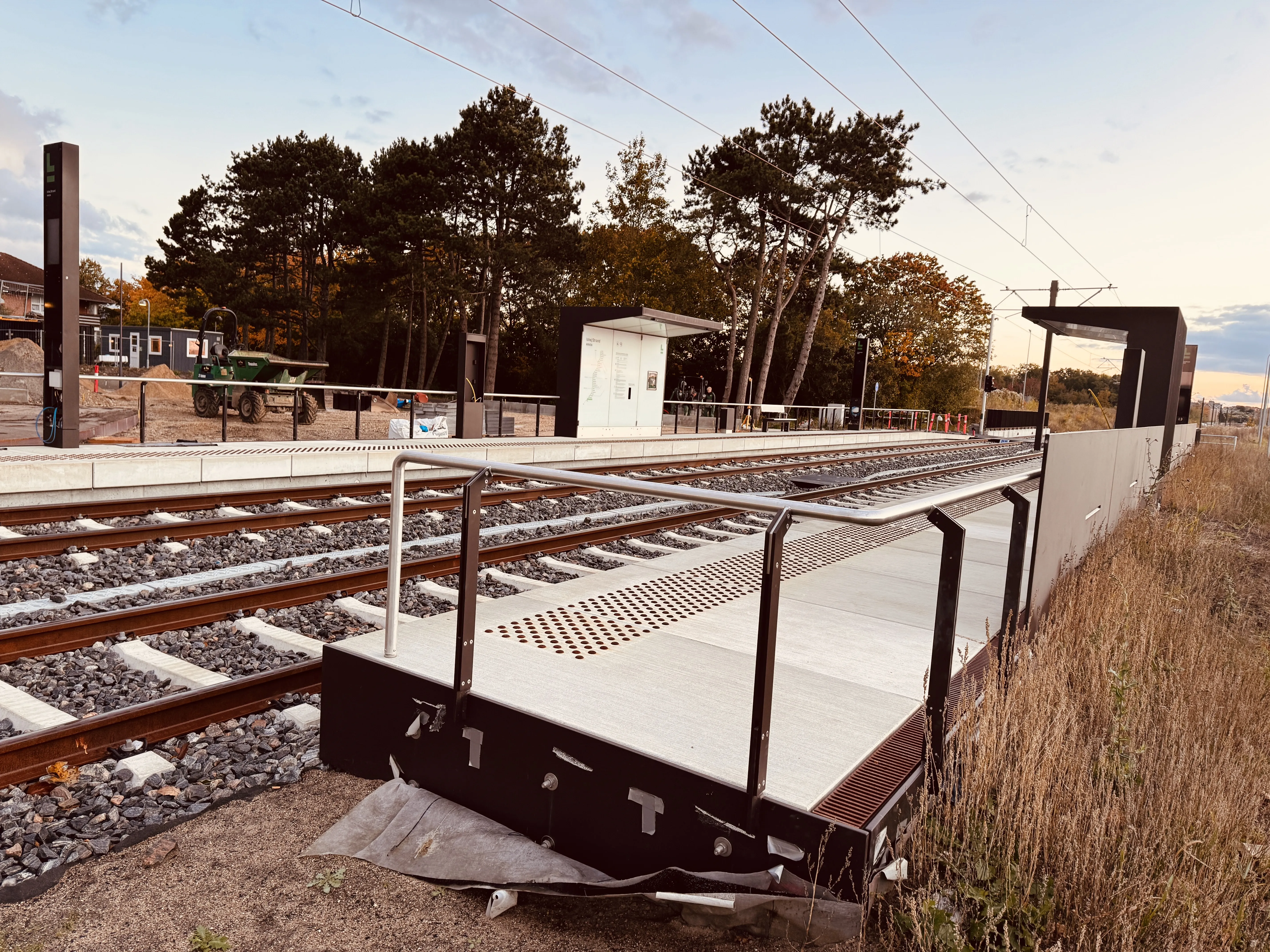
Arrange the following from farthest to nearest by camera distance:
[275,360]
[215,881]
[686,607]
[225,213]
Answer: [225,213] < [275,360] < [686,607] < [215,881]

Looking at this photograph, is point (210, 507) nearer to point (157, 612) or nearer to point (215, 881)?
point (157, 612)

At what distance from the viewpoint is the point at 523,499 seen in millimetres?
11281

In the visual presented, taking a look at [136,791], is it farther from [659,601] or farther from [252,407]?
[252,407]

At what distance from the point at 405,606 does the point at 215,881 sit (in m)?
3.15

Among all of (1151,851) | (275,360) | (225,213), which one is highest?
(225,213)

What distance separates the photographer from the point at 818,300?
3794 centimetres

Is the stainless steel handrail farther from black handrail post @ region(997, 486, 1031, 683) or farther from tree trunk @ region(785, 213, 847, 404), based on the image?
tree trunk @ region(785, 213, 847, 404)

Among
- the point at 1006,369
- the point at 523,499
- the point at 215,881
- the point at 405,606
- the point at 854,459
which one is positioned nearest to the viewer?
the point at 215,881

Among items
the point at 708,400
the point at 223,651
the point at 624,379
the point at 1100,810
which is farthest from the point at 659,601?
the point at 708,400

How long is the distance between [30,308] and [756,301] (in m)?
66.0

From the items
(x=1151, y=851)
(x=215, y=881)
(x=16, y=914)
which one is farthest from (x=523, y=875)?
(x=1151, y=851)

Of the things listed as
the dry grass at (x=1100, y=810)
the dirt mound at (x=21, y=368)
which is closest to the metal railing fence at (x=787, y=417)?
the dry grass at (x=1100, y=810)

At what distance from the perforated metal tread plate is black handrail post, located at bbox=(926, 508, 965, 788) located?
0.26 metres

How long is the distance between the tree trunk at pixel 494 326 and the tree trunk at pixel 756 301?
37.7 feet
